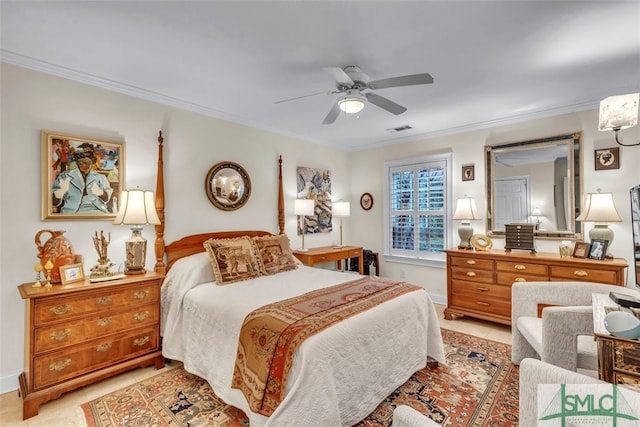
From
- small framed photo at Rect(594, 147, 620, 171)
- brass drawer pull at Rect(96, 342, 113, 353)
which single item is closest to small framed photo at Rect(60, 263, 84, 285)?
brass drawer pull at Rect(96, 342, 113, 353)

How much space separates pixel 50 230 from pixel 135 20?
1.76 m

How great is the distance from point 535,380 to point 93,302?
2.73m

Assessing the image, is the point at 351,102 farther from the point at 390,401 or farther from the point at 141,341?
the point at 141,341

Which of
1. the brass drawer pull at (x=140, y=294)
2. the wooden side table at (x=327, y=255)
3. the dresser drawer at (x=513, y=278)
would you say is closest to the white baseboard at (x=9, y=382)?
the brass drawer pull at (x=140, y=294)

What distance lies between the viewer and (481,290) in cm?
353

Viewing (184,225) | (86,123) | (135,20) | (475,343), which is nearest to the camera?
(135,20)

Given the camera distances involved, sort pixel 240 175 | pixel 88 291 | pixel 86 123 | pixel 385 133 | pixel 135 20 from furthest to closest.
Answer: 1. pixel 385 133
2. pixel 240 175
3. pixel 86 123
4. pixel 88 291
5. pixel 135 20

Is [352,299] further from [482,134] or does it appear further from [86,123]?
[482,134]

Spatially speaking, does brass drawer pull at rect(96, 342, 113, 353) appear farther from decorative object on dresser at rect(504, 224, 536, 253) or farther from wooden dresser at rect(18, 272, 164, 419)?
decorative object on dresser at rect(504, 224, 536, 253)

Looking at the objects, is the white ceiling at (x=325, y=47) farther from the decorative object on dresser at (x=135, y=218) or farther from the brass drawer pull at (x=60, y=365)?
the brass drawer pull at (x=60, y=365)

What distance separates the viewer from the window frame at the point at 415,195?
4323 mm

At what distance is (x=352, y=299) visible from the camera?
2.25 meters

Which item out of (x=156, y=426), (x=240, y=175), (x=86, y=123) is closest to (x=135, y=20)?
(x=86, y=123)

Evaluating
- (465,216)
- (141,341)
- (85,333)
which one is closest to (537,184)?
(465,216)
